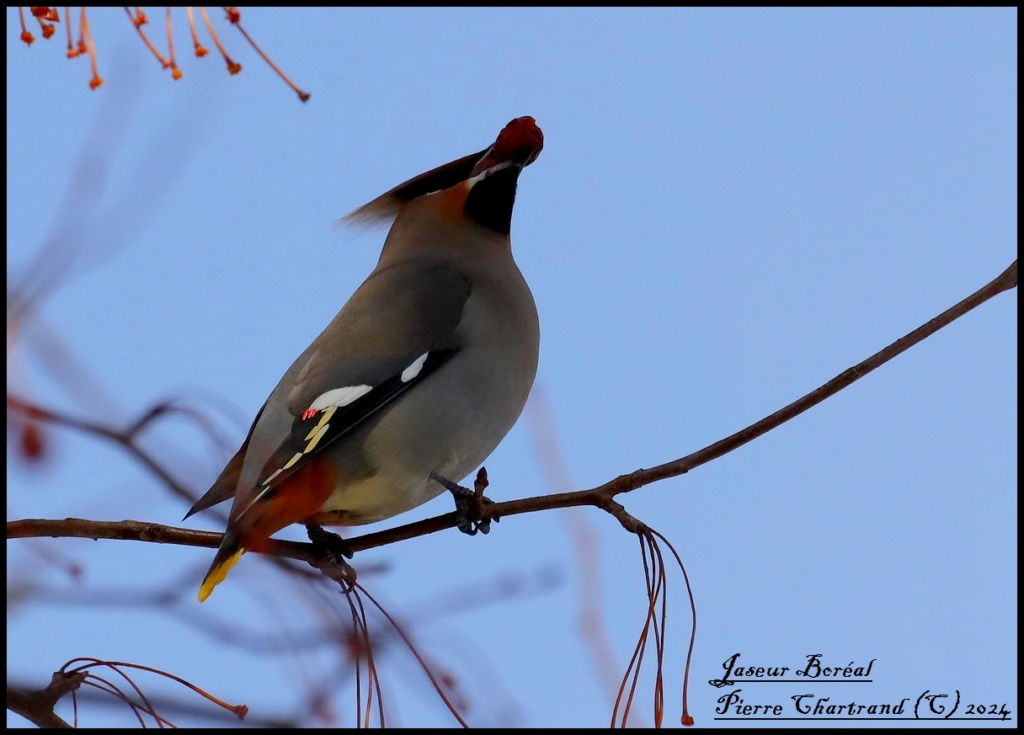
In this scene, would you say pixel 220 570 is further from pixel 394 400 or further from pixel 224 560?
pixel 394 400

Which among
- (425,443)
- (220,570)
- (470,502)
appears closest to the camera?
(220,570)

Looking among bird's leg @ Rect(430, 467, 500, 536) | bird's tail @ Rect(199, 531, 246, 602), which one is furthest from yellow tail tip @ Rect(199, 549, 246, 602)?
bird's leg @ Rect(430, 467, 500, 536)

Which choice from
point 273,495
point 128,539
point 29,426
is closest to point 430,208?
point 273,495

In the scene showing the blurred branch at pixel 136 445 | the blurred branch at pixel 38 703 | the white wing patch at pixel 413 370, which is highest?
the white wing patch at pixel 413 370

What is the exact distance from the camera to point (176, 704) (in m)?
1.62

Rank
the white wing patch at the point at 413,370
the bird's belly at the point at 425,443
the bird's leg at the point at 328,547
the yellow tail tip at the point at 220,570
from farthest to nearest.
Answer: the white wing patch at the point at 413,370
the bird's belly at the point at 425,443
the bird's leg at the point at 328,547
the yellow tail tip at the point at 220,570

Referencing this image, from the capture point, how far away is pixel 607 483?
222 centimetres

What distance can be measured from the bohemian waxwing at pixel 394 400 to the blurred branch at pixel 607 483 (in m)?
0.17

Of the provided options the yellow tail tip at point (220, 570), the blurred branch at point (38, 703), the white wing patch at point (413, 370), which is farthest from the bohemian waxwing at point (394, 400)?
the blurred branch at point (38, 703)

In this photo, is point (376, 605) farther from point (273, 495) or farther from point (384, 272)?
point (384, 272)

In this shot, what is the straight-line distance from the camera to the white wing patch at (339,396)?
299 centimetres

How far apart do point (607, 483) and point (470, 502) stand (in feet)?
2.17

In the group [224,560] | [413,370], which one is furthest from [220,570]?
[413,370]

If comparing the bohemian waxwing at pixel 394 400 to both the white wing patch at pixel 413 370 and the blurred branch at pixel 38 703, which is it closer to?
the white wing patch at pixel 413 370
